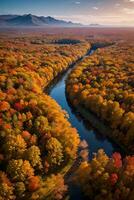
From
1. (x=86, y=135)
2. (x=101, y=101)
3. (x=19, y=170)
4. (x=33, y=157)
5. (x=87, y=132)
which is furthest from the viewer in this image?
(x=101, y=101)

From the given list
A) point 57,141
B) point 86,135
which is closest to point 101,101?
point 86,135

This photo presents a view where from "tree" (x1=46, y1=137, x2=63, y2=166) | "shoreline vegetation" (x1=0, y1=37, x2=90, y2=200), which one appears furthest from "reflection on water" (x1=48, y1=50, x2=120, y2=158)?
"tree" (x1=46, y1=137, x2=63, y2=166)

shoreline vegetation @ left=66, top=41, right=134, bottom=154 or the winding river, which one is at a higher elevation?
shoreline vegetation @ left=66, top=41, right=134, bottom=154

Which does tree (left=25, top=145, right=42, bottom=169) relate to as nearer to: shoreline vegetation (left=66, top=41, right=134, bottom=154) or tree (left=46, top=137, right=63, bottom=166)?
tree (left=46, top=137, right=63, bottom=166)

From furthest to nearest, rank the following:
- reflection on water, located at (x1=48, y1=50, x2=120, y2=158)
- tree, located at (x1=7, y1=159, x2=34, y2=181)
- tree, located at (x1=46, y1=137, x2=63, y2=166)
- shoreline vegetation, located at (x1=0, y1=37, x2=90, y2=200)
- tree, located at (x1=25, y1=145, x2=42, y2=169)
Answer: reflection on water, located at (x1=48, y1=50, x2=120, y2=158)
tree, located at (x1=46, y1=137, x2=63, y2=166)
tree, located at (x1=25, y1=145, x2=42, y2=169)
tree, located at (x1=7, y1=159, x2=34, y2=181)
shoreline vegetation, located at (x1=0, y1=37, x2=90, y2=200)

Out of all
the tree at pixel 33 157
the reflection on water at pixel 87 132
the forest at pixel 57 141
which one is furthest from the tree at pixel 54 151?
the reflection on water at pixel 87 132

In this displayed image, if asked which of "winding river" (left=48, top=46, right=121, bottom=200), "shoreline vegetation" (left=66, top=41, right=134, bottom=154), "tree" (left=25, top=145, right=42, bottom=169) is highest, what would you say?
"shoreline vegetation" (left=66, top=41, right=134, bottom=154)

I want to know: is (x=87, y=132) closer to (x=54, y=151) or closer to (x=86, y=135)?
(x=86, y=135)

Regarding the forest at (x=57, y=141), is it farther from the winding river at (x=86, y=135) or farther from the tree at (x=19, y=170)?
the winding river at (x=86, y=135)

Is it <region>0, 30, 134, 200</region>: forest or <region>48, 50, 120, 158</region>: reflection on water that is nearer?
<region>0, 30, 134, 200</region>: forest

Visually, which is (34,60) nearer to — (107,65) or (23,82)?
(107,65)

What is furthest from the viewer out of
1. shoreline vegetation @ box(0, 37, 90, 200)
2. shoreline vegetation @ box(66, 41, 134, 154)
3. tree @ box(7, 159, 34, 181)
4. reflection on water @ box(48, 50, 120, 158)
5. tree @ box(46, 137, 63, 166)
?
shoreline vegetation @ box(66, 41, 134, 154)

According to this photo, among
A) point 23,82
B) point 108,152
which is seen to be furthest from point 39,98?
point 108,152
